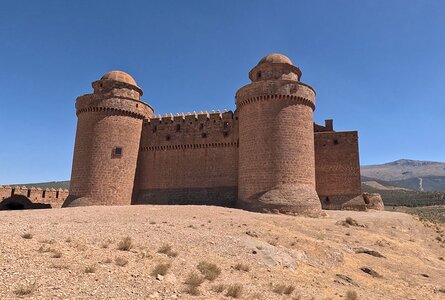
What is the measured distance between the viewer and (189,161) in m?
28.3

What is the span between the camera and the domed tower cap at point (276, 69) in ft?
82.9

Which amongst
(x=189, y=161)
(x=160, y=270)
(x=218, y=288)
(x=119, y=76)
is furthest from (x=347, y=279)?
(x=119, y=76)

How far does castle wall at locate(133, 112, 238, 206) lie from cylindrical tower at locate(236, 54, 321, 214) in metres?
2.56

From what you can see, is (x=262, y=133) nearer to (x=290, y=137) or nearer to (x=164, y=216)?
(x=290, y=137)

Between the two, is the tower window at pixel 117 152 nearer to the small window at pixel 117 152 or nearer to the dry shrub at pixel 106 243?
the small window at pixel 117 152

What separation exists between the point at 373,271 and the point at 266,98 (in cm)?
1396

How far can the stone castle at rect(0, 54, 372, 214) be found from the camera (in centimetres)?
2320

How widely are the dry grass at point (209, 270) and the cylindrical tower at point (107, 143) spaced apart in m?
18.5

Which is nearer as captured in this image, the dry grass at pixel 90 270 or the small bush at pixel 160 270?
the dry grass at pixel 90 270

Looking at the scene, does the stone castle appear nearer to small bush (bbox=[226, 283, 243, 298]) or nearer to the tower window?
the tower window

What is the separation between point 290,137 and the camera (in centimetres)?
2317

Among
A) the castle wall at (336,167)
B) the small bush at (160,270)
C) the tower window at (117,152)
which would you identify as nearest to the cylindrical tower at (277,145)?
the castle wall at (336,167)

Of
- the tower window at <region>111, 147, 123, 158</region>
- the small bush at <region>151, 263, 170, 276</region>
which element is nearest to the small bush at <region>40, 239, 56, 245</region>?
the small bush at <region>151, 263, 170, 276</region>

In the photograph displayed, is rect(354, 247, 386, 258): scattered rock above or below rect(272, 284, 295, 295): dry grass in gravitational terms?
above
